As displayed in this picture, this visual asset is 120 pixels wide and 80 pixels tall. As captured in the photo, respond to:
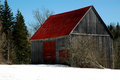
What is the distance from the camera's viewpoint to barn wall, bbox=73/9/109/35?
102 feet

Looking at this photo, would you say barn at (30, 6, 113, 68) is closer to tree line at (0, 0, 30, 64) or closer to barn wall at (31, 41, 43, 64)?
barn wall at (31, 41, 43, 64)

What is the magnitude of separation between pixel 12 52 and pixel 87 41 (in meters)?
20.2

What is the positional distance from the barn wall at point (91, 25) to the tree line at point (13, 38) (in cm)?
1828

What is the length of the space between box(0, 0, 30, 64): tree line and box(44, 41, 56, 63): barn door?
1339 cm

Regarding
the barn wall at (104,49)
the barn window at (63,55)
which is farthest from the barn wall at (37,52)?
the barn wall at (104,49)

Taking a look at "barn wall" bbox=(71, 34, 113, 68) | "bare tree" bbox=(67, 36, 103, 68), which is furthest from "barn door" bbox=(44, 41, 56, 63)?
"barn wall" bbox=(71, 34, 113, 68)

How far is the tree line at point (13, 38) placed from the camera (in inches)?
1811

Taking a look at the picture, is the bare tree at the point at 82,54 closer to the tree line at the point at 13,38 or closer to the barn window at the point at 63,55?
the barn window at the point at 63,55

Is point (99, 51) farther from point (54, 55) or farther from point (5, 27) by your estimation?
point (5, 27)

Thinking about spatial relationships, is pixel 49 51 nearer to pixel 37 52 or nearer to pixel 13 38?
pixel 37 52

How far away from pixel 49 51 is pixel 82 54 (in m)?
6.19

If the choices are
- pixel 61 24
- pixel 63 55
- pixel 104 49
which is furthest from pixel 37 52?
pixel 104 49

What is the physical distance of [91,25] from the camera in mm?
32125

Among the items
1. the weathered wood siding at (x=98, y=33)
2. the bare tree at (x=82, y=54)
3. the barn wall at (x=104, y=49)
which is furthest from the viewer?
the barn wall at (x=104, y=49)
